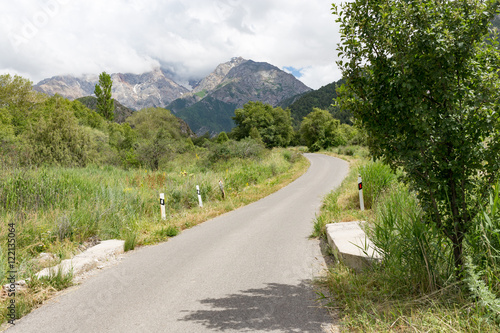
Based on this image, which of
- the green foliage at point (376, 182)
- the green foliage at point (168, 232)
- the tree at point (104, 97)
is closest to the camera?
the green foliage at point (168, 232)

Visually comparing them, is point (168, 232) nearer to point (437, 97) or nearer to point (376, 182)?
point (376, 182)

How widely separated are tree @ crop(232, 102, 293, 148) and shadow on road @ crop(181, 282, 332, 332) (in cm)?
6099

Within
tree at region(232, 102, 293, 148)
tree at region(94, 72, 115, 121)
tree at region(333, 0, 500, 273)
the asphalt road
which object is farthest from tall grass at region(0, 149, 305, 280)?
tree at region(94, 72, 115, 121)

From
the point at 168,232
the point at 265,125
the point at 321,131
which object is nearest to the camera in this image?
the point at 168,232

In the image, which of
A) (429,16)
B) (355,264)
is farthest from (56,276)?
(429,16)

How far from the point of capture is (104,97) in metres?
85.6

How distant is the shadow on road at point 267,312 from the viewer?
3285 millimetres

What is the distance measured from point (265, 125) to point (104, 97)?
50.2 m

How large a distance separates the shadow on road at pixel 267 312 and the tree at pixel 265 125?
200 ft

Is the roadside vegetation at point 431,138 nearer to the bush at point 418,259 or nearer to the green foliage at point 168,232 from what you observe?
the bush at point 418,259

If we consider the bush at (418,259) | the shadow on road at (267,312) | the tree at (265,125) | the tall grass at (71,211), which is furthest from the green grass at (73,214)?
the tree at (265,125)

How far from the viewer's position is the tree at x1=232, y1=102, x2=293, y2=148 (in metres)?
66.4

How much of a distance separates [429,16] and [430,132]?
1227 mm

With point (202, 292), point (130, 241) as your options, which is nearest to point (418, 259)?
point (202, 292)
